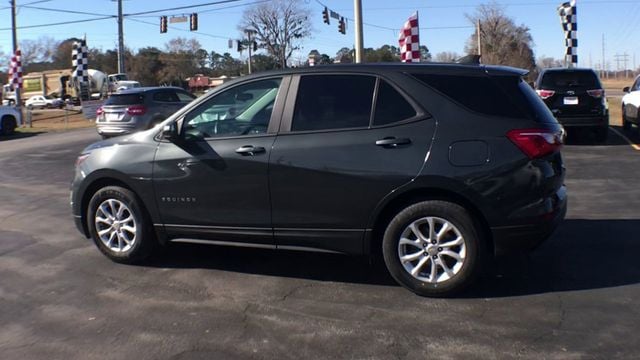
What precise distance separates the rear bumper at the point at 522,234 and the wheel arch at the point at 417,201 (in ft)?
0.28

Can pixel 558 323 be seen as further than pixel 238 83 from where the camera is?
No

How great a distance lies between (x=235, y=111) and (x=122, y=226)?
62.3 inches

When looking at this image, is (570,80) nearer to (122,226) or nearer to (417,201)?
(417,201)

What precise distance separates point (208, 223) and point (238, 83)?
49.6 inches

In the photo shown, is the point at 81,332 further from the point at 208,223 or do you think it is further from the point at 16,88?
the point at 16,88

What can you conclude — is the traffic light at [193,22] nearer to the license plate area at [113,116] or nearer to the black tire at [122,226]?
the license plate area at [113,116]

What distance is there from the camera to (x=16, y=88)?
33906mm

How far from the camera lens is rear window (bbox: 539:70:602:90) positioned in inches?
542

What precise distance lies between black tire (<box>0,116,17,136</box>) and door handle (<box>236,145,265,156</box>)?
22951 mm

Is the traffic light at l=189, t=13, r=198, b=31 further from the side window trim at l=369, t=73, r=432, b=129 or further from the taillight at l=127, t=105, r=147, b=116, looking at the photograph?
the side window trim at l=369, t=73, r=432, b=129

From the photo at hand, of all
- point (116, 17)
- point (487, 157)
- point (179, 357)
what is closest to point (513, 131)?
point (487, 157)

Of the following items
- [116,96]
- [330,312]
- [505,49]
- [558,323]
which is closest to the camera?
[558,323]

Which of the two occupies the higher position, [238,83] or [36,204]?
[238,83]

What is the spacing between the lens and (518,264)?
214 inches
